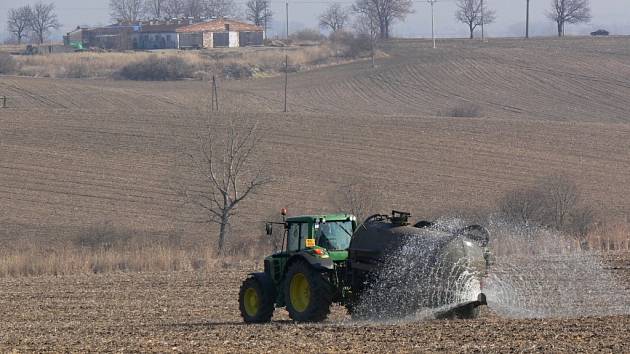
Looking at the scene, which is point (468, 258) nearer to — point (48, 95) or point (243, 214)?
point (243, 214)

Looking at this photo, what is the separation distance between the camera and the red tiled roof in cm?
11712

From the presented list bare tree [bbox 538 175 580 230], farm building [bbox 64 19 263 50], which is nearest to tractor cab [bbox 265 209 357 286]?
bare tree [bbox 538 175 580 230]

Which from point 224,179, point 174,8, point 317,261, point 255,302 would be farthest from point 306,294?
point 174,8

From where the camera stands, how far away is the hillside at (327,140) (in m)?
38.6

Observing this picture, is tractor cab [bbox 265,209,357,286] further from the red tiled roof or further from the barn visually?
the red tiled roof

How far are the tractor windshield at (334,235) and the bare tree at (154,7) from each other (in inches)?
6501

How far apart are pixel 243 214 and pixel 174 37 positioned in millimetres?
82177

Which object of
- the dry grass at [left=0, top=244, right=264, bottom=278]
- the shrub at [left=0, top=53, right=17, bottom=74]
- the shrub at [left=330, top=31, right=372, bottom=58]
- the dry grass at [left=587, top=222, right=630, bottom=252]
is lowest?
the dry grass at [left=0, top=244, right=264, bottom=278]

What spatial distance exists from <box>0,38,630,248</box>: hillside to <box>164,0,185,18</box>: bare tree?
94.1 meters

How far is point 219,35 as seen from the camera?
119938mm

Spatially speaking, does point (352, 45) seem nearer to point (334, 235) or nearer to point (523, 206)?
point (523, 206)

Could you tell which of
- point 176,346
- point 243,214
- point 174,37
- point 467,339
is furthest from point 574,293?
point 174,37

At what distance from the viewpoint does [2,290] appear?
21.9m

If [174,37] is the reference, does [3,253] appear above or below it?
below
